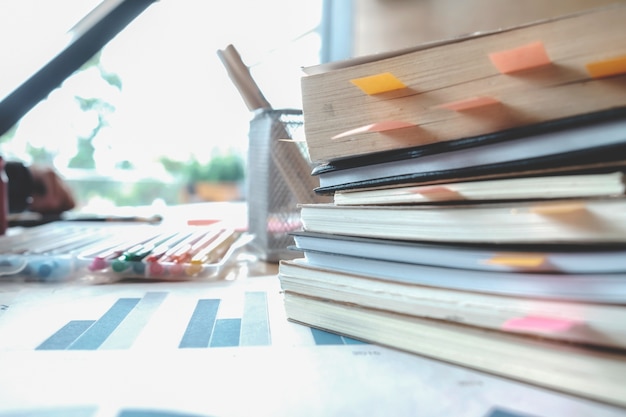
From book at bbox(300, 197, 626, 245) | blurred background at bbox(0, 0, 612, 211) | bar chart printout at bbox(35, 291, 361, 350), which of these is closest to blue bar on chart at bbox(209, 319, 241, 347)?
bar chart printout at bbox(35, 291, 361, 350)

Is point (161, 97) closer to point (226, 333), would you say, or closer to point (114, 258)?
point (114, 258)

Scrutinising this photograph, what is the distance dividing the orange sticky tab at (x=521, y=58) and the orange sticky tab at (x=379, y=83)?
2.2 inches

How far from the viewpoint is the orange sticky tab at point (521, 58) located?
219 mm

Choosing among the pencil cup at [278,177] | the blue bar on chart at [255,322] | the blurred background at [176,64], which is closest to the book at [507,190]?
the blue bar on chart at [255,322]

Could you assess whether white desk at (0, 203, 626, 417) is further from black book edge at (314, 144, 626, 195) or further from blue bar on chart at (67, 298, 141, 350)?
black book edge at (314, 144, 626, 195)

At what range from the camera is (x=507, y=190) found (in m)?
0.23

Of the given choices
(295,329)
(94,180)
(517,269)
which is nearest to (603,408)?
(517,269)

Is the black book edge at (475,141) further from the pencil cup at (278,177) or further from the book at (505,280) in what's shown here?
the pencil cup at (278,177)

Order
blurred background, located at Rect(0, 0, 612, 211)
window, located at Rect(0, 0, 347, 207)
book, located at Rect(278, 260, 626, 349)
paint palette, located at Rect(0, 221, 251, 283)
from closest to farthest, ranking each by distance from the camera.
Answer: book, located at Rect(278, 260, 626, 349) < paint palette, located at Rect(0, 221, 251, 283) < blurred background, located at Rect(0, 0, 612, 211) < window, located at Rect(0, 0, 347, 207)

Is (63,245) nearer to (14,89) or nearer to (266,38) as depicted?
(14,89)

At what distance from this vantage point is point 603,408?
0.20m

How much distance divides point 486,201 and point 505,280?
0.04 m

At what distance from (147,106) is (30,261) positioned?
1256 mm

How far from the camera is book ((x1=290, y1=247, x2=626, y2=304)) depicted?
21cm
